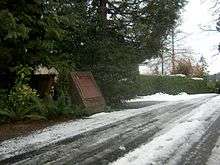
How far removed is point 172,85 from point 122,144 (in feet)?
104

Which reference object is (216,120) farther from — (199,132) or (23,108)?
(23,108)

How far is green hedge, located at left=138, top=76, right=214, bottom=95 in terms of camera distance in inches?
1463

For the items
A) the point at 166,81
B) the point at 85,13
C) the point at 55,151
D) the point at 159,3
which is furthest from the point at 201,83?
the point at 55,151

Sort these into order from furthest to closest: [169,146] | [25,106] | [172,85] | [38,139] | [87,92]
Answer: [172,85] → [87,92] → [25,106] → [38,139] → [169,146]

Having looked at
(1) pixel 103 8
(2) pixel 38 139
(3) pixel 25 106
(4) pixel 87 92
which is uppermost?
(1) pixel 103 8

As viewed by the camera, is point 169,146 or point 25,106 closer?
point 169,146

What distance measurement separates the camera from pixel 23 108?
590 inches

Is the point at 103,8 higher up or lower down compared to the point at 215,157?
higher up

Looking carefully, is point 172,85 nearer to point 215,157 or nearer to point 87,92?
point 87,92

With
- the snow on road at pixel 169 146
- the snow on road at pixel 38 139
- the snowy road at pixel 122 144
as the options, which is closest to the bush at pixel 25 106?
the snow on road at pixel 38 139

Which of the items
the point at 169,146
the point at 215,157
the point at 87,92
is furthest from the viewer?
the point at 87,92

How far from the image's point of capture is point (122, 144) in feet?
29.8

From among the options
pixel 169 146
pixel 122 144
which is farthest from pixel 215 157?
pixel 122 144

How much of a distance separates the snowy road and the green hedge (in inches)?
923
